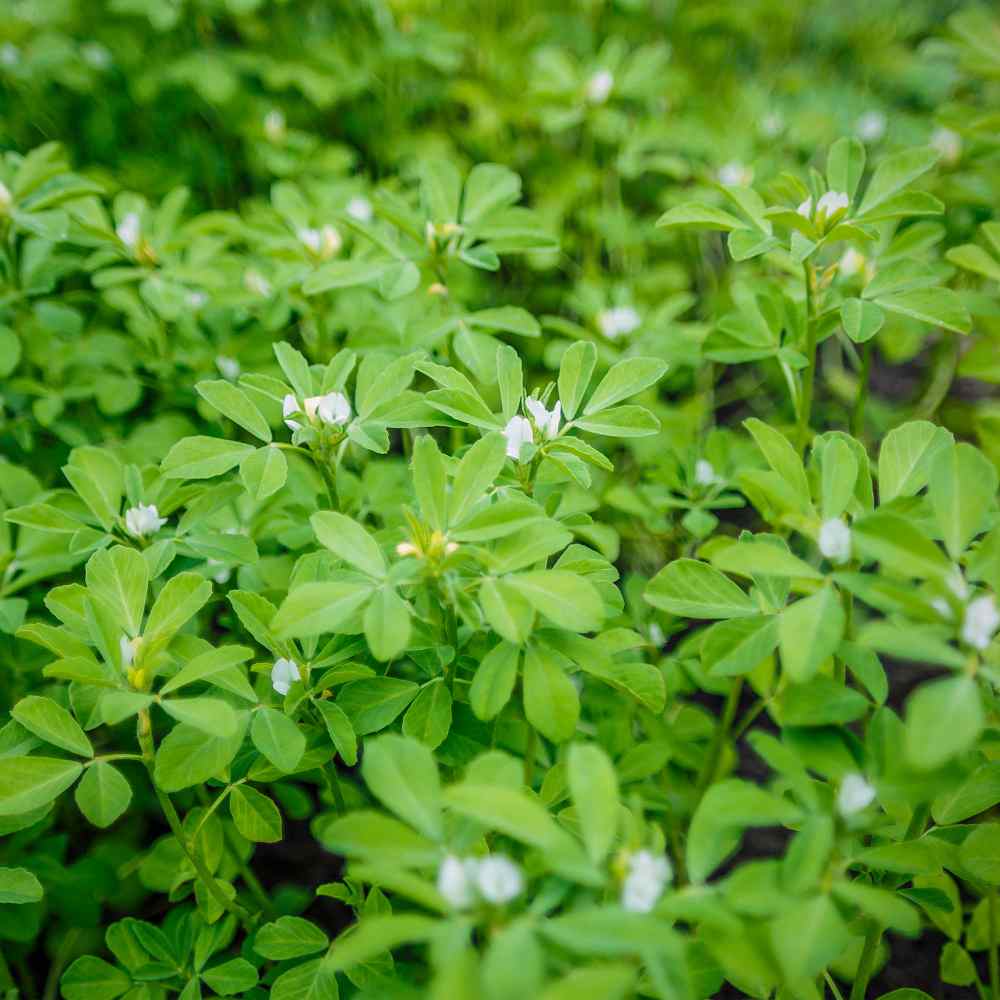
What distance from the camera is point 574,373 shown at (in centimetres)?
120

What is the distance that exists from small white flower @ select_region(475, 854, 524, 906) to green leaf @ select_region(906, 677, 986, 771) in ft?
1.21

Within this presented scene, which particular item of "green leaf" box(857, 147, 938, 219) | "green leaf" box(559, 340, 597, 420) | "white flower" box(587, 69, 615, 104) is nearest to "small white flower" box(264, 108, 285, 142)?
"white flower" box(587, 69, 615, 104)

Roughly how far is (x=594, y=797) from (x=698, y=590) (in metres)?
0.37

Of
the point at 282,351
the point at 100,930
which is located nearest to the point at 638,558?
the point at 282,351

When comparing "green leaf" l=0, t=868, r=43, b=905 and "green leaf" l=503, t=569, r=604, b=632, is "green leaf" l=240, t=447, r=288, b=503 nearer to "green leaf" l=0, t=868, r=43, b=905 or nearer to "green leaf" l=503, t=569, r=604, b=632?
"green leaf" l=503, t=569, r=604, b=632

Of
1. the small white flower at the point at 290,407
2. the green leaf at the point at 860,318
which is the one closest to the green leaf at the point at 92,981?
the small white flower at the point at 290,407

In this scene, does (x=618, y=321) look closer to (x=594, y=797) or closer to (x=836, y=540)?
(x=836, y=540)

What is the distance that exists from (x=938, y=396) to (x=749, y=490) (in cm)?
140

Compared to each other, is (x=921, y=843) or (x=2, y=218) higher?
(x=2, y=218)

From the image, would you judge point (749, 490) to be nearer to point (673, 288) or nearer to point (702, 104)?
point (673, 288)

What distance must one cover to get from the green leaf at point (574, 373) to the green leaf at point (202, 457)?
0.45m

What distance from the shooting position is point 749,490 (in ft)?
4.17

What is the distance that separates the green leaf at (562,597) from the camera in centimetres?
95

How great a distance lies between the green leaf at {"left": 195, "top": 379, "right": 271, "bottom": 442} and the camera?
117 centimetres
